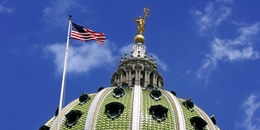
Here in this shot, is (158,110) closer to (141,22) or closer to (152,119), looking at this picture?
(152,119)

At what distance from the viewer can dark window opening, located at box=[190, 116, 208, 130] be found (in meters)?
73.1

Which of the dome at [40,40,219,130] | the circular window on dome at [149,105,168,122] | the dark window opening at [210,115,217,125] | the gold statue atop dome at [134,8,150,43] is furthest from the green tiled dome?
the gold statue atop dome at [134,8,150,43]

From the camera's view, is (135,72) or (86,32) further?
(135,72)

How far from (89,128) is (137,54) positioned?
20.9 metres

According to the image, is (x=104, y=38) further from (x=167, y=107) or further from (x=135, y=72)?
(x=135, y=72)

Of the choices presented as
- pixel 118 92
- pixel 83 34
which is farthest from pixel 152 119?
pixel 83 34

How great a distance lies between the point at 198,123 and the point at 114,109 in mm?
8611

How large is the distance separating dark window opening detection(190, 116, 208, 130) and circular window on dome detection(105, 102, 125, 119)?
7.17 metres

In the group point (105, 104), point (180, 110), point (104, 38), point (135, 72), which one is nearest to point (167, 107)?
point (180, 110)

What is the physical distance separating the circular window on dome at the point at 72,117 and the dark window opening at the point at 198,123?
1114 cm

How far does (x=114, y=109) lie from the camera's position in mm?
72312

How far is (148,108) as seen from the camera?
73062mm

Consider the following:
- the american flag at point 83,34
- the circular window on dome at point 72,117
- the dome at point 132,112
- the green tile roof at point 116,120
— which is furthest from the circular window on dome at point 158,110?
the american flag at point 83,34

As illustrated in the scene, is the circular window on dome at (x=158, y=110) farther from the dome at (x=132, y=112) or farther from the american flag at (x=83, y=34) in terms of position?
the american flag at (x=83, y=34)
